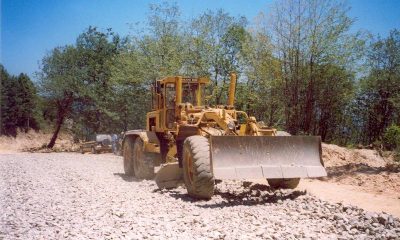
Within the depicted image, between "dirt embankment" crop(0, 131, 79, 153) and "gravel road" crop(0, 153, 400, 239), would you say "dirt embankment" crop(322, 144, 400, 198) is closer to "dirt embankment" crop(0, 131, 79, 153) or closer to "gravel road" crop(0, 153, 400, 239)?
"gravel road" crop(0, 153, 400, 239)

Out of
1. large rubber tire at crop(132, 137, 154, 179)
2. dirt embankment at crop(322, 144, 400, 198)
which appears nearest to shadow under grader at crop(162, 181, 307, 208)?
large rubber tire at crop(132, 137, 154, 179)

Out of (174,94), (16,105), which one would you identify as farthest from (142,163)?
(16,105)

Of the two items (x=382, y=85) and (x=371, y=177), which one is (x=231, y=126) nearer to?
(x=371, y=177)

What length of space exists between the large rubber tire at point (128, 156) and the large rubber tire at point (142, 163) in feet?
2.39

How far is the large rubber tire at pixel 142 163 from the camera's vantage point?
10.9 meters

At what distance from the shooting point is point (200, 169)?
7383mm

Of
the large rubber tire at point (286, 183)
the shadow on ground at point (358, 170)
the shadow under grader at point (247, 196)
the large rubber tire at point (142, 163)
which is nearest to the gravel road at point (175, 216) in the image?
the shadow under grader at point (247, 196)

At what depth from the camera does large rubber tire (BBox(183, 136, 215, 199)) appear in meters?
7.39

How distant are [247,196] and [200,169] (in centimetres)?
162

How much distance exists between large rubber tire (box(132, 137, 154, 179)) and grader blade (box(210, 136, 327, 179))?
12.4ft

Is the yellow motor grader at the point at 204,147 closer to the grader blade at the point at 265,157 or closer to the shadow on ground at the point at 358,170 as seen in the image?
the grader blade at the point at 265,157

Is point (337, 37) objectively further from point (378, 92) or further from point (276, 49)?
point (378, 92)

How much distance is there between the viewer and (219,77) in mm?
30250

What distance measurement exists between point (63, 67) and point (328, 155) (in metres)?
26.9
